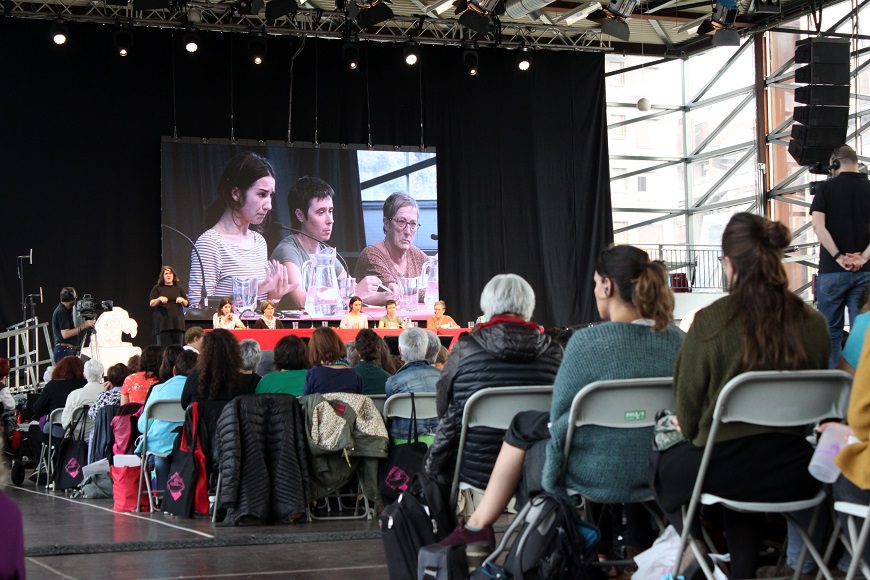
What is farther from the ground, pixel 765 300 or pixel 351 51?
pixel 351 51

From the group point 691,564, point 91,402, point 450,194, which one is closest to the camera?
point 691,564

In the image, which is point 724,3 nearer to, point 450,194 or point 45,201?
point 450,194

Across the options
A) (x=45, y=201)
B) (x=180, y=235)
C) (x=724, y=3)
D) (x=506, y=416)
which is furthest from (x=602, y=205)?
(x=506, y=416)

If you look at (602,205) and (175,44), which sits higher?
(175,44)

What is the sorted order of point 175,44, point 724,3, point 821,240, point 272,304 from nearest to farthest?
point 821,240 → point 724,3 → point 272,304 → point 175,44

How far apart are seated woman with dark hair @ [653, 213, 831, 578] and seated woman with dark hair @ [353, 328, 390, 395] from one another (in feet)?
10.6

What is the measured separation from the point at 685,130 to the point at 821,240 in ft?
39.8

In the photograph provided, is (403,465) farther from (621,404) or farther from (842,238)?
(842,238)

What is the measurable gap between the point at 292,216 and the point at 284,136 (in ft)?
3.98

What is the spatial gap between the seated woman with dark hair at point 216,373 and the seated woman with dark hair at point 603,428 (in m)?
2.63

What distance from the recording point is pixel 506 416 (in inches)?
130

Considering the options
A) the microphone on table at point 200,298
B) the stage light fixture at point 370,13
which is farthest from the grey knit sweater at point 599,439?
the microphone on table at point 200,298

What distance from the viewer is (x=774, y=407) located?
2551 mm

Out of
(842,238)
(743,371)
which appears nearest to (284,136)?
(842,238)
